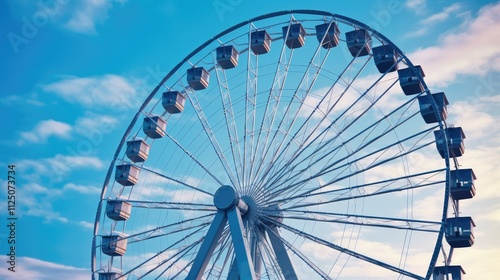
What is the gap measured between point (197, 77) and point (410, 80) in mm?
9137

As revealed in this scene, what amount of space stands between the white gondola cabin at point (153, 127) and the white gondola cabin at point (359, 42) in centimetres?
861

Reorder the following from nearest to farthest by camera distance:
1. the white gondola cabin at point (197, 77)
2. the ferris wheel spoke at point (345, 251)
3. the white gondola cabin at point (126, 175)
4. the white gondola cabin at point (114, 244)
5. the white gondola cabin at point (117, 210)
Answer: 1. the ferris wheel spoke at point (345, 251)
2. the white gondola cabin at point (114, 244)
3. the white gondola cabin at point (117, 210)
4. the white gondola cabin at point (126, 175)
5. the white gondola cabin at point (197, 77)

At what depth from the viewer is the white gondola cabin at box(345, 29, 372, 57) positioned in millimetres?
27734

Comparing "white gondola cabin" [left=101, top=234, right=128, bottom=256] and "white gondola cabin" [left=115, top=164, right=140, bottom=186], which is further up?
"white gondola cabin" [left=115, top=164, right=140, bottom=186]

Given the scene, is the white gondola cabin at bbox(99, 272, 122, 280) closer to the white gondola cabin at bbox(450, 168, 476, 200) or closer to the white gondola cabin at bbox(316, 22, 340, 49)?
the white gondola cabin at bbox(316, 22, 340, 49)

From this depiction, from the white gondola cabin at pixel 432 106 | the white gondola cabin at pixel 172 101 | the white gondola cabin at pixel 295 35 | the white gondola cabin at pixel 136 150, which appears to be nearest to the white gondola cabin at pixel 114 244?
the white gondola cabin at pixel 136 150

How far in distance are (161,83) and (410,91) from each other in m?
10.5

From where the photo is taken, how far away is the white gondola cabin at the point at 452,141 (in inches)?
978

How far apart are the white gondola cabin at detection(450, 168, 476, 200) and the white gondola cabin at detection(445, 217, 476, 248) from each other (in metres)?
1.18

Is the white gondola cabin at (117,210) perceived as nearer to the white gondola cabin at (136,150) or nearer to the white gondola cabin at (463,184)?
the white gondola cabin at (136,150)

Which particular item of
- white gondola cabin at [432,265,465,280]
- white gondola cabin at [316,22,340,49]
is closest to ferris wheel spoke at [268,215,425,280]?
white gondola cabin at [432,265,465,280]

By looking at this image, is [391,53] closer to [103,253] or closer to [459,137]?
[459,137]

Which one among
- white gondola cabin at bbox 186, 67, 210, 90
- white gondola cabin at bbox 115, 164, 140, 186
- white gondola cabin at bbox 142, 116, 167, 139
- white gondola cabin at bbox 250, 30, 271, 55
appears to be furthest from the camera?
white gondola cabin at bbox 142, 116, 167, 139

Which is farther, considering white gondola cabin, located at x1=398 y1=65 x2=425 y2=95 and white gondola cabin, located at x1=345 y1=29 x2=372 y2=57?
white gondola cabin, located at x1=345 y1=29 x2=372 y2=57
